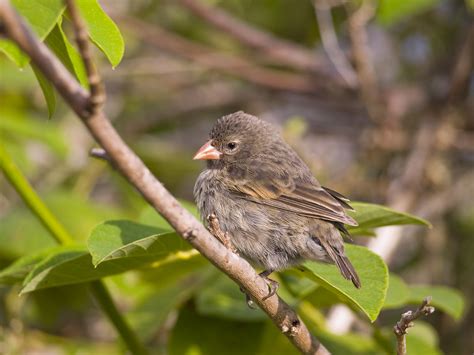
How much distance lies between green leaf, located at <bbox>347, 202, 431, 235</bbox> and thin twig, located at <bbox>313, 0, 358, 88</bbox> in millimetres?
2569

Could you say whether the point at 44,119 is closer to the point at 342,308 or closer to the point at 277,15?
the point at 277,15

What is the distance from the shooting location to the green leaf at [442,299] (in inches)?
123

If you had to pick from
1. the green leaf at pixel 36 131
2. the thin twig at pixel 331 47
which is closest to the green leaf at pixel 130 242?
the green leaf at pixel 36 131

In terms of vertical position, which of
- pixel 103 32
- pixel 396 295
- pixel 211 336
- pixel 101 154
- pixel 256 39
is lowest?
pixel 211 336

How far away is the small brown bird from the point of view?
10.1ft

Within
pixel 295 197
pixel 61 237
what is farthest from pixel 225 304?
pixel 61 237

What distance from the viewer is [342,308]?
399cm

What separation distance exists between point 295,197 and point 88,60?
1.98 meters

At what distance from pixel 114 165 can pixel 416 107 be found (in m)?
4.51

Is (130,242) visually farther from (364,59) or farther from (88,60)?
(364,59)

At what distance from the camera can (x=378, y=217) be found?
9.20 ft

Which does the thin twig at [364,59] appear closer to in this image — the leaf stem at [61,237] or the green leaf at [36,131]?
the green leaf at [36,131]

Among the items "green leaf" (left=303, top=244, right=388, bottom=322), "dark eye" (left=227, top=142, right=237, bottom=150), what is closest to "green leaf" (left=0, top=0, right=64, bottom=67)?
"green leaf" (left=303, top=244, right=388, bottom=322)

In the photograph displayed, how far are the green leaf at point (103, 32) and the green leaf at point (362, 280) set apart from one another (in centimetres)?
91
